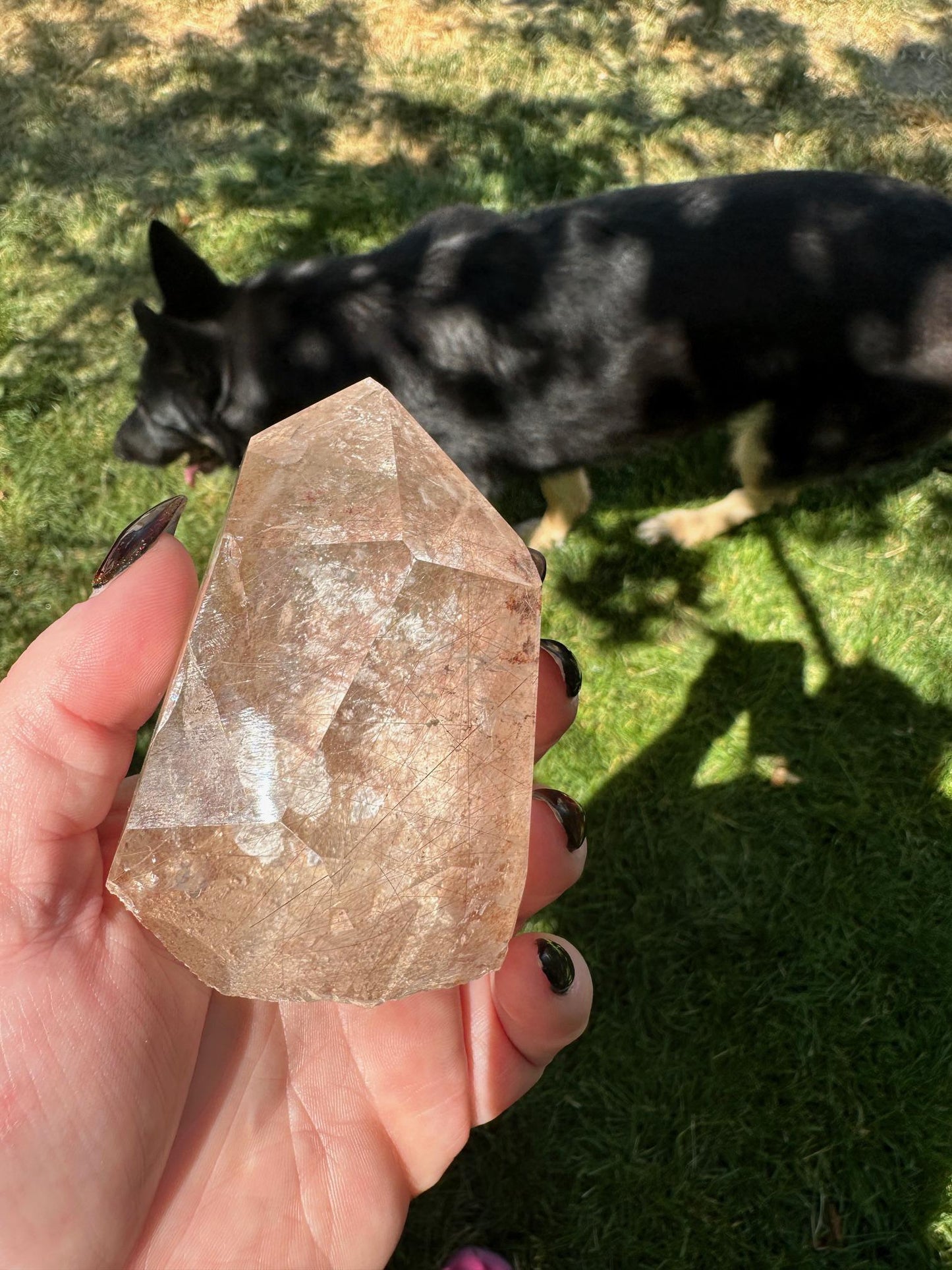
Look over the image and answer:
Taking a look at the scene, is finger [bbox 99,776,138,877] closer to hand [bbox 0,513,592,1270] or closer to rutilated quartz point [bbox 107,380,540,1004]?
hand [bbox 0,513,592,1270]

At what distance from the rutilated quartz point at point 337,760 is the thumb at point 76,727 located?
0.35 m

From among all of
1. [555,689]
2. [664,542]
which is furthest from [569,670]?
[664,542]

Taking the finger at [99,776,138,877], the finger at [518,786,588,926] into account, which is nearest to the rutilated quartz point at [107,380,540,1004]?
the finger at [99,776,138,877]

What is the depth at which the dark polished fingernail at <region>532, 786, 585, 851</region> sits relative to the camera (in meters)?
2.76

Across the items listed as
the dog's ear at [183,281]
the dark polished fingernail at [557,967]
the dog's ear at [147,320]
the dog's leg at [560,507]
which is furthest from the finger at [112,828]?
the dog's leg at [560,507]

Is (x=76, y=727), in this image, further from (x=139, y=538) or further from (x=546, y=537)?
(x=546, y=537)

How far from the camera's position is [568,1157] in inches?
138

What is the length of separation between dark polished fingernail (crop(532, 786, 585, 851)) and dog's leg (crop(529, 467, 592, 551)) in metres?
1.89

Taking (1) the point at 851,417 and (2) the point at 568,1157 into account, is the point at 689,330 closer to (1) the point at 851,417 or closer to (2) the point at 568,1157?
(1) the point at 851,417

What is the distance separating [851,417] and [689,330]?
787 mm

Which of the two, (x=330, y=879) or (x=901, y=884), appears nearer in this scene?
(x=330, y=879)

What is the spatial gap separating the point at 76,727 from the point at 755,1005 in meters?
2.86

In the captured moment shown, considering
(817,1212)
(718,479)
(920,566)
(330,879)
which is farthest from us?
(718,479)

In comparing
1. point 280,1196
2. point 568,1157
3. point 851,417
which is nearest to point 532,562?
point 280,1196
